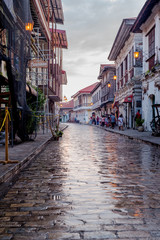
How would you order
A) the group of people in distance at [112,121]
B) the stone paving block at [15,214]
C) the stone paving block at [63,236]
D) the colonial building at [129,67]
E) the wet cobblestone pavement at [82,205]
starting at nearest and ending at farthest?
the stone paving block at [63,236] < the wet cobblestone pavement at [82,205] < the stone paving block at [15,214] < the colonial building at [129,67] < the group of people in distance at [112,121]

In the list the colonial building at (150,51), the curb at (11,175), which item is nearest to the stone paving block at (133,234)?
the curb at (11,175)

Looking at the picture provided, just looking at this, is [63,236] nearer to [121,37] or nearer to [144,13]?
[144,13]

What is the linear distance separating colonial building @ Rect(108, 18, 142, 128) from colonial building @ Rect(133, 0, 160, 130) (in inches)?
90.6

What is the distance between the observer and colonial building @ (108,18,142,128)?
78.4 feet

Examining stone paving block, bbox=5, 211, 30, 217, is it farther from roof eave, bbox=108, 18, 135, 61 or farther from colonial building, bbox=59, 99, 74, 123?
colonial building, bbox=59, 99, 74, 123

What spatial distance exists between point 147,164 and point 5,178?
352cm

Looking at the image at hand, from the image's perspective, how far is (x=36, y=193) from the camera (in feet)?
14.0

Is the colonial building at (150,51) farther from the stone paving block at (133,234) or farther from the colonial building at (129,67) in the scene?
the stone paving block at (133,234)

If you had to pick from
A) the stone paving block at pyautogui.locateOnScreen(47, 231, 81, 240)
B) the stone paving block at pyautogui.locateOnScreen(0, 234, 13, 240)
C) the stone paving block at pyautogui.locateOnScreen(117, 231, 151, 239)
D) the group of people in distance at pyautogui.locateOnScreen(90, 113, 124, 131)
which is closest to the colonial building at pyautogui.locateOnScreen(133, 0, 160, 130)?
the group of people in distance at pyautogui.locateOnScreen(90, 113, 124, 131)

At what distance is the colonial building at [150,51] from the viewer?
16.9m

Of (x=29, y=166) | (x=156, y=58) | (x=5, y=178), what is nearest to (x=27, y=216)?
(x=5, y=178)

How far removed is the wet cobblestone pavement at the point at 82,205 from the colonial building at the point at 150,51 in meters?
10.9

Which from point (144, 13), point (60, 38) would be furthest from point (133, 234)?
point (60, 38)

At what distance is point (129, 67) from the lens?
26562 millimetres
